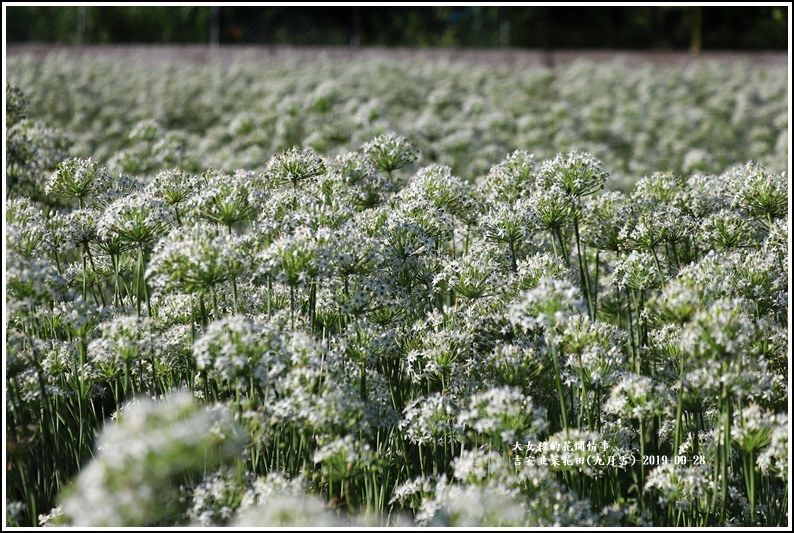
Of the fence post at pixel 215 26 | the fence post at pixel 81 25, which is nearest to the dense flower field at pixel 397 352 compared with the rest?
the fence post at pixel 215 26

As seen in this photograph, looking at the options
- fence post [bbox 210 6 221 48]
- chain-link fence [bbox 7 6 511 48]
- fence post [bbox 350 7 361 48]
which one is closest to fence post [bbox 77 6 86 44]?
chain-link fence [bbox 7 6 511 48]

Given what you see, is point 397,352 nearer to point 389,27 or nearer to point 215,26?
point 215,26

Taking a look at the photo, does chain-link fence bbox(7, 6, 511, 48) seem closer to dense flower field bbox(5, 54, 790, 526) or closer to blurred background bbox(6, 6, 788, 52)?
blurred background bbox(6, 6, 788, 52)

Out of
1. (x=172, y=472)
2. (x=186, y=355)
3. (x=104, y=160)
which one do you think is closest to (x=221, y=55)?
(x=104, y=160)

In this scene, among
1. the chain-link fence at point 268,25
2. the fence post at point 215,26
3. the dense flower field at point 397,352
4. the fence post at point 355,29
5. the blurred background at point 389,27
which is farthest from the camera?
the fence post at point 355,29

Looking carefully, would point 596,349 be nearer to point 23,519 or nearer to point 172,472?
point 172,472

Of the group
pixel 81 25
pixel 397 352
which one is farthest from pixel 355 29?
pixel 397 352

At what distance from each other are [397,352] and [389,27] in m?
20.8

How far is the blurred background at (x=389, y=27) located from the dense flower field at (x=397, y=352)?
17.9 metres

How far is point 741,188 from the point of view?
397 cm

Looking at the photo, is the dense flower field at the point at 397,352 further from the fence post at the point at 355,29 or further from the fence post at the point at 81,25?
the fence post at the point at 81,25

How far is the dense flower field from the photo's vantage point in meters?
2.72

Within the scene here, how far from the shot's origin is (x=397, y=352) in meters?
3.56

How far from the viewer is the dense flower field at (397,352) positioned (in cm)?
272
